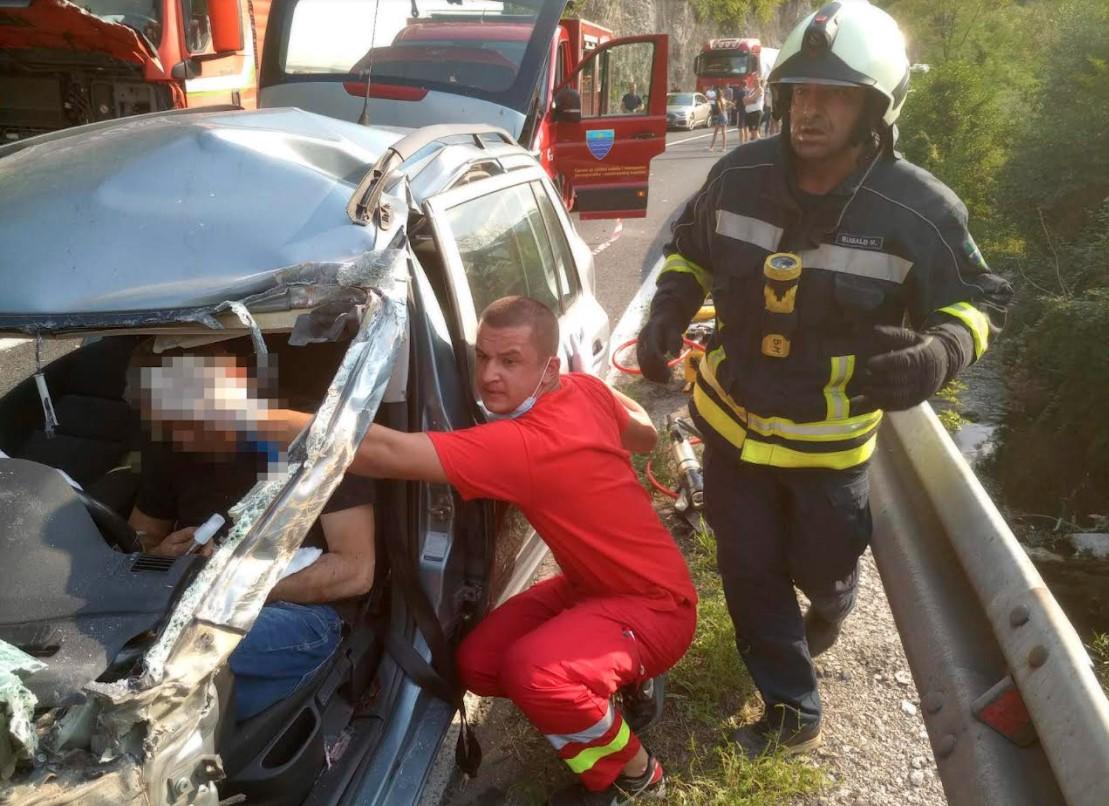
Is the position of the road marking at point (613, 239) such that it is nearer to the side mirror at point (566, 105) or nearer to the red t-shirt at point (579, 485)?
the side mirror at point (566, 105)

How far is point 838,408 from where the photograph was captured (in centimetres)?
246

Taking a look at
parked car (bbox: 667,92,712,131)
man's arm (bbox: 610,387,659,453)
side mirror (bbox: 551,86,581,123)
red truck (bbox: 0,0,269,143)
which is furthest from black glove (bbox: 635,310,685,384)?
parked car (bbox: 667,92,712,131)

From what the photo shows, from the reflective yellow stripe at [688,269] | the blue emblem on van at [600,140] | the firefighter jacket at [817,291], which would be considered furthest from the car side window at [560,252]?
the blue emblem on van at [600,140]

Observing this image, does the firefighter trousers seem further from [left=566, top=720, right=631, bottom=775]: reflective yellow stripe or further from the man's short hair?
the man's short hair

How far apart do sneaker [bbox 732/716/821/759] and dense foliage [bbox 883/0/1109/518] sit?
3981 mm

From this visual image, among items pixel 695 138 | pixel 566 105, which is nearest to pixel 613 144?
pixel 566 105

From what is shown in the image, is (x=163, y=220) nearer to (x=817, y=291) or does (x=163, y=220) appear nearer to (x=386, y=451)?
(x=386, y=451)

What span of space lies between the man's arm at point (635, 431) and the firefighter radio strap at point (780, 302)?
40cm

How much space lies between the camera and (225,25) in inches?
256

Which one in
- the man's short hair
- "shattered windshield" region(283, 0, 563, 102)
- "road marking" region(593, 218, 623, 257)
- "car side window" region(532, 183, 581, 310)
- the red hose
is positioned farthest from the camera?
"road marking" region(593, 218, 623, 257)

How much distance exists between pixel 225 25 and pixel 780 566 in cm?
587

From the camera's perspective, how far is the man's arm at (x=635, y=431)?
2.60m

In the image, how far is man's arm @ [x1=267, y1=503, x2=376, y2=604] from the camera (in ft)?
6.87

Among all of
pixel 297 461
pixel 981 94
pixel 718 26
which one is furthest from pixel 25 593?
pixel 718 26
